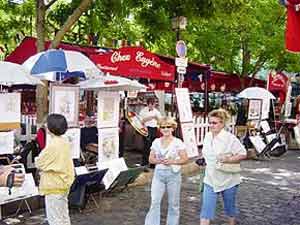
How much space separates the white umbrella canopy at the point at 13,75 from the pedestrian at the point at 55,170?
2.28 metres

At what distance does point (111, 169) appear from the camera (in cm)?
938

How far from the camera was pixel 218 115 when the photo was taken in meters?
6.50

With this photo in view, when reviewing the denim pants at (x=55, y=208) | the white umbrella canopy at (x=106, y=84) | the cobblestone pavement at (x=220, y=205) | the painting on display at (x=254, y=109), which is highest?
the white umbrella canopy at (x=106, y=84)

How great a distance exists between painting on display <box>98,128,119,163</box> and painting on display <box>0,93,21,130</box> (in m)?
1.95

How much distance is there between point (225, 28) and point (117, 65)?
9497mm

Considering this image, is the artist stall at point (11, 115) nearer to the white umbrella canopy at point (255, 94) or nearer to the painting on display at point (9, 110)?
the painting on display at point (9, 110)

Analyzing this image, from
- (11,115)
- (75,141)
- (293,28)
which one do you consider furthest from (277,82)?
(293,28)

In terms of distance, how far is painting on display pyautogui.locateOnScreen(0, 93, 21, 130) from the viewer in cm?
827

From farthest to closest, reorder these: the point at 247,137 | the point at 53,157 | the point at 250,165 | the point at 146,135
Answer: the point at 247,137 → the point at 250,165 → the point at 146,135 → the point at 53,157

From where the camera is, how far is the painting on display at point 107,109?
1005 cm

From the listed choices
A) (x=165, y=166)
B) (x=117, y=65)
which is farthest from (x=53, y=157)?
(x=117, y=65)

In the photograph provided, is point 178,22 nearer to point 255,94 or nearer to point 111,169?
point 111,169

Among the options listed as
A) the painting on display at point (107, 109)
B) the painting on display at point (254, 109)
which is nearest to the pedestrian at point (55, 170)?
the painting on display at point (107, 109)

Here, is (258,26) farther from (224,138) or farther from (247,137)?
(224,138)
